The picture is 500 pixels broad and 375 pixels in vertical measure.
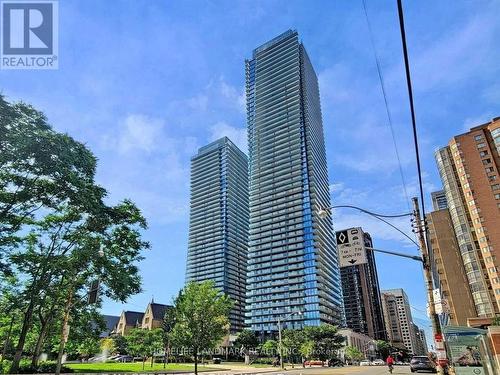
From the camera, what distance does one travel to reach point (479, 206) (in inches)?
3457

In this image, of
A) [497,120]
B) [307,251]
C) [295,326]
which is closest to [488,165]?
[497,120]

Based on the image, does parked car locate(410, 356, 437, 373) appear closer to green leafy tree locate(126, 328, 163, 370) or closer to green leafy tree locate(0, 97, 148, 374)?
green leafy tree locate(0, 97, 148, 374)

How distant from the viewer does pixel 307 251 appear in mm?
146625

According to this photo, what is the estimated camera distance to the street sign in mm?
14195

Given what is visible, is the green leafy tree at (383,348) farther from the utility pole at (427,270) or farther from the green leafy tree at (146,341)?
the utility pole at (427,270)

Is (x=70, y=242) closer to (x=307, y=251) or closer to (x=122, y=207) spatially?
(x=122, y=207)

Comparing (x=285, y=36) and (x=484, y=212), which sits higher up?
(x=285, y=36)

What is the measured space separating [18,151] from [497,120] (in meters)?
107

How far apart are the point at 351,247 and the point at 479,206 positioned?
91.9 m

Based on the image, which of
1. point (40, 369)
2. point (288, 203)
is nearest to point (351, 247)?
point (40, 369)

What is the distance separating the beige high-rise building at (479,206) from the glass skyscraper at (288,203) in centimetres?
5218

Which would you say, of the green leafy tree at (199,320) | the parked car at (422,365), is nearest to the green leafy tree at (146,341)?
the green leafy tree at (199,320)

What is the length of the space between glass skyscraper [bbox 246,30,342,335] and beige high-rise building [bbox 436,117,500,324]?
5218 centimetres

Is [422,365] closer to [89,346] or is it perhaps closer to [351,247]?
[351,247]
